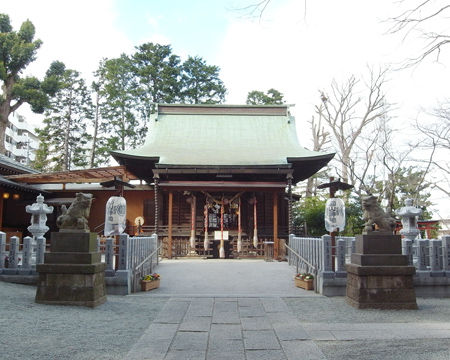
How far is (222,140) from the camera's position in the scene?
19.8 metres

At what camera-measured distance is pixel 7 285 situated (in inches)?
324

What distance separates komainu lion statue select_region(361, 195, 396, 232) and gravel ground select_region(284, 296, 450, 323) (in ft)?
5.05

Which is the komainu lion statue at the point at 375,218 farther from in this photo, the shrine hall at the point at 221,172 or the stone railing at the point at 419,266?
the shrine hall at the point at 221,172

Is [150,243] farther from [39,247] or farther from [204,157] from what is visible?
[204,157]

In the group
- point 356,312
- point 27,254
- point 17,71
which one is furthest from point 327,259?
point 17,71

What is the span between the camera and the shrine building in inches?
623

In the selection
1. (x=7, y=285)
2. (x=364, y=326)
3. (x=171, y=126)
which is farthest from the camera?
(x=171, y=126)

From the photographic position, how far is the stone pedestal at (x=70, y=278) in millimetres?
6840

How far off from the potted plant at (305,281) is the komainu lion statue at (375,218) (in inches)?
80.6

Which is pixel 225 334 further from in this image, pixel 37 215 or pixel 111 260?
pixel 37 215

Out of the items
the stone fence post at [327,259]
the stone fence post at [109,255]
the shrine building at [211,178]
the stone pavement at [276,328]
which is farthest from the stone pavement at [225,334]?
the shrine building at [211,178]

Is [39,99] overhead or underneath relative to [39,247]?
overhead

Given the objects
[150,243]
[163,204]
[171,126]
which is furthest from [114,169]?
[150,243]

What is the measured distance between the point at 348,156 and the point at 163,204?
47.1 feet
